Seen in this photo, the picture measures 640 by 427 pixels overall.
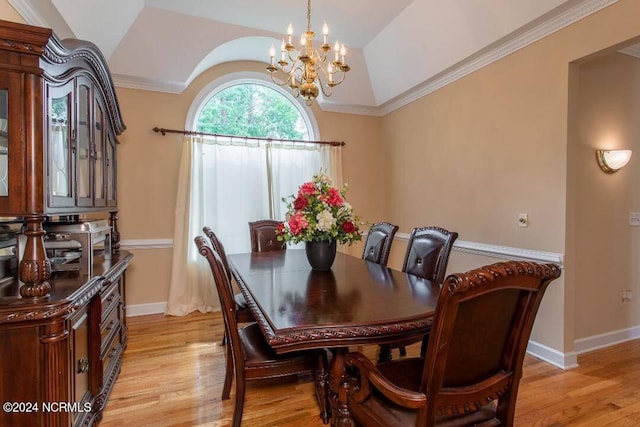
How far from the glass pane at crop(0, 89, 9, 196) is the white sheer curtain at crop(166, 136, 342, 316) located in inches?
95.6

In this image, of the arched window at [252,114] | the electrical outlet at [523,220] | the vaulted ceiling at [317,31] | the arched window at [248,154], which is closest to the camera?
the vaulted ceiling at [317,31]

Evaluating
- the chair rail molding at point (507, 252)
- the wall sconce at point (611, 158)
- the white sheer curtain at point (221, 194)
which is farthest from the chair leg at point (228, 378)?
the wall sconce at point (611, 158)

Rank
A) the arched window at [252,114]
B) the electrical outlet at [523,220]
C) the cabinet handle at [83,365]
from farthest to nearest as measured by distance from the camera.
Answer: the arched window at [252,114] → the electrical outlet at [523,220] → the cabinet handle at [83,365]

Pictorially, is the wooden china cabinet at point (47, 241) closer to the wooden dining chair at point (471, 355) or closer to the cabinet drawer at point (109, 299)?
the cabinet drawer at point (109, 299)

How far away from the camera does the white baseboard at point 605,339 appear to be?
104 inches

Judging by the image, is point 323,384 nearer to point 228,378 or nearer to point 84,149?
point 228,378

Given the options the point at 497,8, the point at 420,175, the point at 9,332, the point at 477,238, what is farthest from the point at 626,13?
the point at 9,332

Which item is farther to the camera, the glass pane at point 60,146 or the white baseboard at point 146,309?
the white baseboard at point 146,309

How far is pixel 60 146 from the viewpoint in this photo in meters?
1.54

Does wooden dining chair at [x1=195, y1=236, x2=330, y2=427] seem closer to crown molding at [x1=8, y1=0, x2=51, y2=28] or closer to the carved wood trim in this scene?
the carved wood trim

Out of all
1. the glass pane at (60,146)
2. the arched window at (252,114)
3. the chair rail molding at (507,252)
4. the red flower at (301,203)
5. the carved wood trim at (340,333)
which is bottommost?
the carved wood trim at (340,333)

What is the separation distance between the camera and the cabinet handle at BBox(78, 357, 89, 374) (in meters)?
1.57

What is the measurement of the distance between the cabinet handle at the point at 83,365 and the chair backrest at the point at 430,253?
6.55ft

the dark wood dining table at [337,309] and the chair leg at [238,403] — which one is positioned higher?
the dark wood dining table at [337,309]
